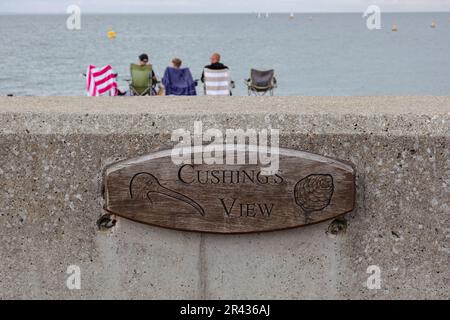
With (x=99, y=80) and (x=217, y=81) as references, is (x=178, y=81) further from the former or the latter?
(x=99, y=80)

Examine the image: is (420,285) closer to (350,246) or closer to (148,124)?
(350,246)

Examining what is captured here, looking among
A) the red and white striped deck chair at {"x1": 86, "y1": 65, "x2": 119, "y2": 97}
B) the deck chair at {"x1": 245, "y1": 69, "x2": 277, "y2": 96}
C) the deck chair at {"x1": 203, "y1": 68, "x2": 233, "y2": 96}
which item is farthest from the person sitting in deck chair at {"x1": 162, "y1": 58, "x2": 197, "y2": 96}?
the deck chair at {"x1": 245, "y1": 69, "x2": 277, "y2": 96}

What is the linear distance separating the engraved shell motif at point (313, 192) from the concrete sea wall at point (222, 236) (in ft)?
0.32

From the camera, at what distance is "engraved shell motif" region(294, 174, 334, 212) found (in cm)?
266

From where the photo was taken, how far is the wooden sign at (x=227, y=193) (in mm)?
2658

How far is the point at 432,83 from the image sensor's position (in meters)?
32.6

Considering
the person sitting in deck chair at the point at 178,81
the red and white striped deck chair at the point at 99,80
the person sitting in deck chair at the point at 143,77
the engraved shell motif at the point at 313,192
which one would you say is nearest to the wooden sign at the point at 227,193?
the engraved shell motif at the point at 313,192

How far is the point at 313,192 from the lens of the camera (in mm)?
2664
